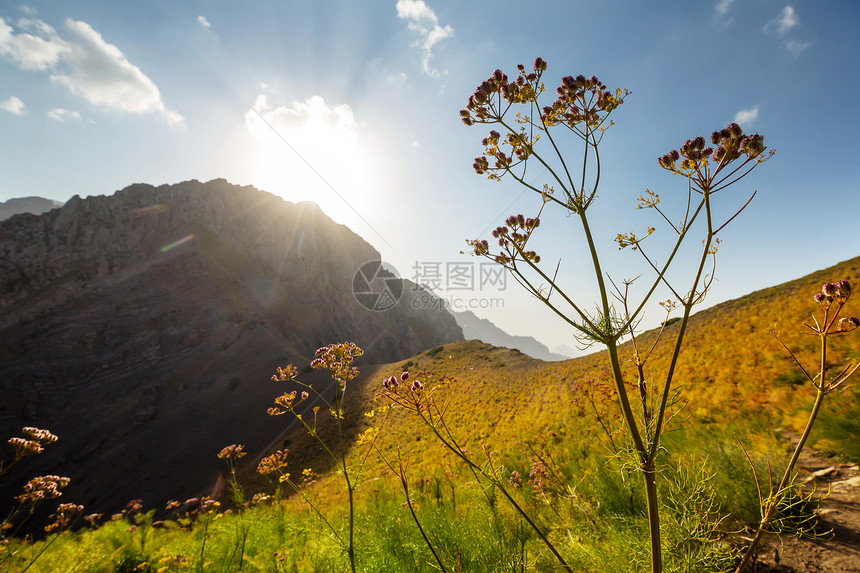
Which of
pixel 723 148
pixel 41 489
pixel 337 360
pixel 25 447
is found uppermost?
pixel 723 148

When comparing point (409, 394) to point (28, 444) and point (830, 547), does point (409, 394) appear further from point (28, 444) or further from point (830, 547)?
point (28, 444)

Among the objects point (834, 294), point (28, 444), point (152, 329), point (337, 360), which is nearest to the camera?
point (834, 294)

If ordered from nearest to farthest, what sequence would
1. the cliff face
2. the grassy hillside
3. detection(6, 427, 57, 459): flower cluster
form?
1. the grassy hillside
2. detection(6, 427, 57, 459): flower cluster
3. the cliff face

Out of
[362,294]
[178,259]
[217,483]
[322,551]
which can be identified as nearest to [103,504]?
[217,483]

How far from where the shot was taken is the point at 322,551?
4.34m

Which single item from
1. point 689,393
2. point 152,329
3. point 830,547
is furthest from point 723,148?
point 152,329

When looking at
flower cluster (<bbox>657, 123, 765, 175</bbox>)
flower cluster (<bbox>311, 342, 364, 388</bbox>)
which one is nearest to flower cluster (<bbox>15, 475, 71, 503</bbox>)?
flower cluster (<bbox>311, 342, 364, 388</bbox>)

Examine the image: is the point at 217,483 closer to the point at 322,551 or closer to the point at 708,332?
the point at 322,551

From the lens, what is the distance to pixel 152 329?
5719 centimetres

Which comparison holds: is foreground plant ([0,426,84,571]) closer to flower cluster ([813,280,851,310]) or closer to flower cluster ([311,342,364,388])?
flower cluster ([311,342,364,388])

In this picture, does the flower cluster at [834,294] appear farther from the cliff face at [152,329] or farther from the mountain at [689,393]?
the cliff face at [152,329]

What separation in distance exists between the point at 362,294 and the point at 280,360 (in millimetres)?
48694

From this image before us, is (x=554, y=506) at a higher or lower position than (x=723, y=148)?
lower

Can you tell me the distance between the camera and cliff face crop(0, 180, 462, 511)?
136 feet
